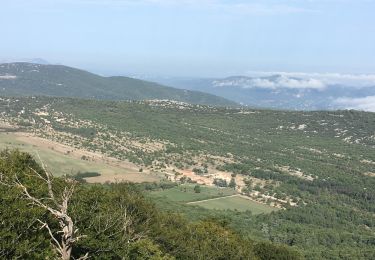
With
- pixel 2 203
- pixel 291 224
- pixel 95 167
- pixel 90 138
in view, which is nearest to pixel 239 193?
pixel 291 224

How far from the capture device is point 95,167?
103000 mm

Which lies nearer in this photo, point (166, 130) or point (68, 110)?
point (166, 130)

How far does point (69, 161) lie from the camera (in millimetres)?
103250

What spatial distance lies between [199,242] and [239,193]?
57.9 metres

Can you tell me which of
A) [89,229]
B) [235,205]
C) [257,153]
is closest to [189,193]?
[235,205]

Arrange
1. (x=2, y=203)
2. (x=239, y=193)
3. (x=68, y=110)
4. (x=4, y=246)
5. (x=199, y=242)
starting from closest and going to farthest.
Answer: (x=4, y=246), (x=2, y=203), (x=199, y=242), (x=239, y=193), (x=68, y=110)

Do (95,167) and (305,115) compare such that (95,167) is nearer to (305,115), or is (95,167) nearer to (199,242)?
(199,242)

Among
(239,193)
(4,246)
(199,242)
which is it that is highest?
(4,246)

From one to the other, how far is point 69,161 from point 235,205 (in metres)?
36.8

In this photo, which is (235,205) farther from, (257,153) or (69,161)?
(257,153)

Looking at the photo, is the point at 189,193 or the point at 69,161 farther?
the point at 69,161

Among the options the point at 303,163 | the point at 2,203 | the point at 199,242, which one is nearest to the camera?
the point at 2,203

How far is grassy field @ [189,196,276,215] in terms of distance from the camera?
8662 centimetres

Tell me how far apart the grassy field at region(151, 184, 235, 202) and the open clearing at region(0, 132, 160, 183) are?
7.37 m
